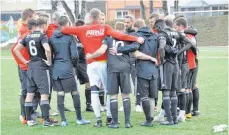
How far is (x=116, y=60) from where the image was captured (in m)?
8.71

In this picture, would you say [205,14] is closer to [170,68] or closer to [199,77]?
[199,77]

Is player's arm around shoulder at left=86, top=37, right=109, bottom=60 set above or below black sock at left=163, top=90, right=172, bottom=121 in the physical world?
above

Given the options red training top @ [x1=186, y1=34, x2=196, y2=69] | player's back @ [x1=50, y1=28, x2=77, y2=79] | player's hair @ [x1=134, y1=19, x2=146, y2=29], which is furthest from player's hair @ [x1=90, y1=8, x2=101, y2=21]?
red training top @ [x1=186, y1=34, x2=196, y2=69]

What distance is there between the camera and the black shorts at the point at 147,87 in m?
8.79

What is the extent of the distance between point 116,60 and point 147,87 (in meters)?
0.77

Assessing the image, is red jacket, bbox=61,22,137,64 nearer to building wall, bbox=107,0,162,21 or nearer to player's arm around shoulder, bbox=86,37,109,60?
player's arm around shoulder, bbox=86,37,109,60

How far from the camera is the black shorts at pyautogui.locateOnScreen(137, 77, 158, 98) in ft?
28.8

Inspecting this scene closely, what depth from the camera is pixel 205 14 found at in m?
44.4

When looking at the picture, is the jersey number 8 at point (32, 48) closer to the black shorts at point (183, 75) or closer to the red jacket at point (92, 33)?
the red jacket at point (92, 33)

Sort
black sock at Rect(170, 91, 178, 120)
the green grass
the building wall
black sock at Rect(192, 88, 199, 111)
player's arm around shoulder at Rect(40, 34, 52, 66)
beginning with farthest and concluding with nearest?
the building wall
black sock at Rect(192, 88, 199, 111)
black sock at Rect(170, 91, 178, 120)
player's arm around shoulder at Rect(40, 34, 52, 66)
the green grass

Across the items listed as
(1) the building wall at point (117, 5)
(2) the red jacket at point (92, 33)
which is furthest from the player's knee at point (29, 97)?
(1) the building wall at point (117, 5)

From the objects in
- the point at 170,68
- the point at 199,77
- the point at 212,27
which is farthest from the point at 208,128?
the point at 212,27

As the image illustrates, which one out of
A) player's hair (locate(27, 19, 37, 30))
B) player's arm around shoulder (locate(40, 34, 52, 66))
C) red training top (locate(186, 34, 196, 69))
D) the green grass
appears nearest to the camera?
the green grass

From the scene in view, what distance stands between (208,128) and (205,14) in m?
37.0
